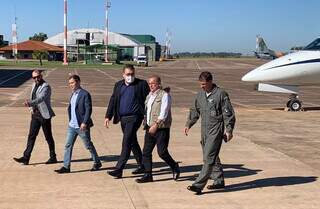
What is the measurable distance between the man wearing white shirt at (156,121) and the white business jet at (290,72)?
10627 mm

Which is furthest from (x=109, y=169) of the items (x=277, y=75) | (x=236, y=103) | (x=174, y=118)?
(x=236, y=103)

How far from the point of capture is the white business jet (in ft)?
59.1

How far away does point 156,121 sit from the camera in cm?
794

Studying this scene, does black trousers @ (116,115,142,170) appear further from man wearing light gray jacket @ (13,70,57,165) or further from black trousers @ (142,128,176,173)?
man wearing light gray jacket @ (13,70,57,165)

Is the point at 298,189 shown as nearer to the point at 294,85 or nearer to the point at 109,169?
the point at 109,169

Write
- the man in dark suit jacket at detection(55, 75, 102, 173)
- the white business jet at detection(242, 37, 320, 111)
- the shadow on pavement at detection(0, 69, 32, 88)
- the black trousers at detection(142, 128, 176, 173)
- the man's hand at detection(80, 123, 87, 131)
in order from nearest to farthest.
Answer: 1. the black trousers at detection(142, 128, 176, 173)
2. the man's hand at detection(80, 123, 87, 131)
3. the man in dark suit jacket at detection(55, 75, 102, 173)
4. the white business jet at detection(242, 37, 320, 111)
5. the shadow on pavement at detection(0, 69, 32, 88)

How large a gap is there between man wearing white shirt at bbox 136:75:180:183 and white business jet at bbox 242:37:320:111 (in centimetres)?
1063

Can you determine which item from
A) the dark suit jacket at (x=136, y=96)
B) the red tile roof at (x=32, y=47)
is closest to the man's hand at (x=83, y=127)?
the dark suit jacket at (x=136, y=96)

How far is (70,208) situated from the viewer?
661 cm

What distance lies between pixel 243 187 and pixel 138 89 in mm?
2092

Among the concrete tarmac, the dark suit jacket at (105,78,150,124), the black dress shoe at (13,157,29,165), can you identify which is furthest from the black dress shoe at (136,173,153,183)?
the black dress shoe at (13,157,29,165)

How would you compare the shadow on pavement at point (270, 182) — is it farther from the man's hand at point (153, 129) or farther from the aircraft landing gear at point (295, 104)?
the aircraft landing gear at point (295, 104)

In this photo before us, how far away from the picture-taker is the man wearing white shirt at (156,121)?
793 cm

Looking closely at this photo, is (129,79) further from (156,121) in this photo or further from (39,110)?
(39,110)
